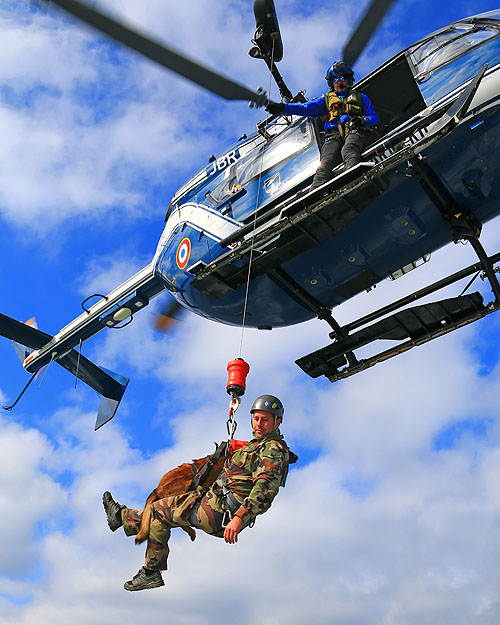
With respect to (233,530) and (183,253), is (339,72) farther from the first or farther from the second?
(233,530)

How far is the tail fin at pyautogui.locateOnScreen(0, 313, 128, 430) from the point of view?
43.6ft

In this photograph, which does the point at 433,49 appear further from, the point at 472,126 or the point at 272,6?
the point at 272,6

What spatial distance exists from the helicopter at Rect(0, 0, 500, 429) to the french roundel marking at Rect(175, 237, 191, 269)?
0.07 feet

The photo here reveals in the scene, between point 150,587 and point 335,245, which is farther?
point 335,245

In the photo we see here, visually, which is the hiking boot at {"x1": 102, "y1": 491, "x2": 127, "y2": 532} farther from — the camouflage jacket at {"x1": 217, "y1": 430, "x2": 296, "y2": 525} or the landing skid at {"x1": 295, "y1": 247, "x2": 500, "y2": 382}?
the landing skid at {"x1": 295, "y1": 247, "x2": 500, "y2": 382}

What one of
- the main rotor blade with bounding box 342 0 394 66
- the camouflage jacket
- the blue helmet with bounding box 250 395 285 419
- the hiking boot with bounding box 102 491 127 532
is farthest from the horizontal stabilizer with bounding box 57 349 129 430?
the main rotor blade with bounding box 342 0 394 66

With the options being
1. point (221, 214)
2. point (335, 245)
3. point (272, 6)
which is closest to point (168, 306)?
point (221, 214)

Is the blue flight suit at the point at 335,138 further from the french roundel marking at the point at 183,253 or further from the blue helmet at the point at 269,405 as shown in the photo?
the blue helmet at the point at 269,405

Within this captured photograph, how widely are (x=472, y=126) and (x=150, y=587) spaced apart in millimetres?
5726

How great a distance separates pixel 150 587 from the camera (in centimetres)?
571

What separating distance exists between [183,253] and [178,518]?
4304mm

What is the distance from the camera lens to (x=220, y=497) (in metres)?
5.66

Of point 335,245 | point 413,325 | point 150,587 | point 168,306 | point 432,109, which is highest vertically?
point 168,306

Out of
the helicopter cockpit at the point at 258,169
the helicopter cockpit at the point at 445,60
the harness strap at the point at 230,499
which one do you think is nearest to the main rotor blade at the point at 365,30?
the helicopter cockpit at the point at 445,60
